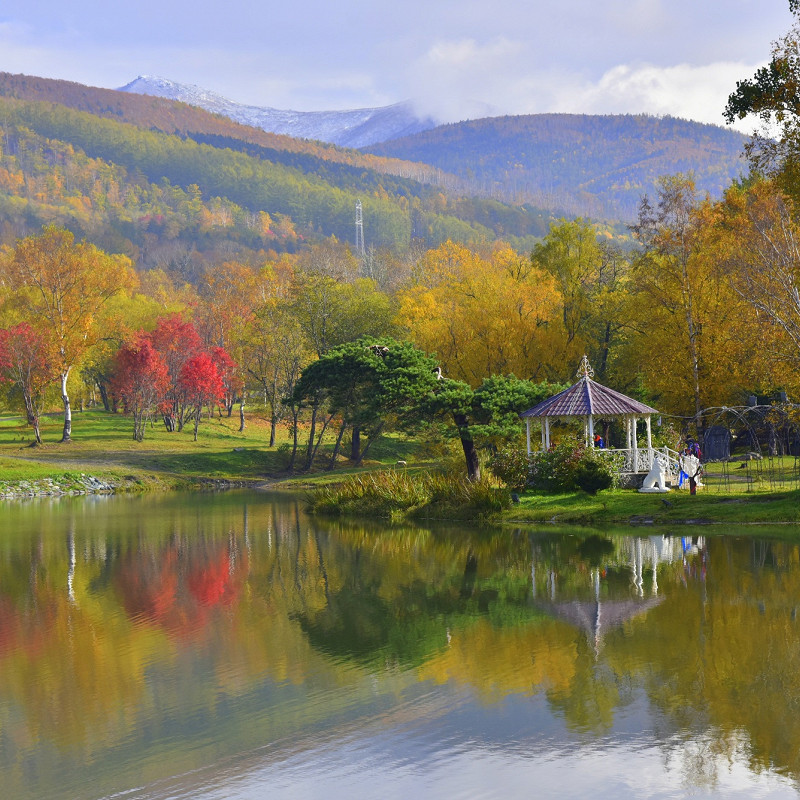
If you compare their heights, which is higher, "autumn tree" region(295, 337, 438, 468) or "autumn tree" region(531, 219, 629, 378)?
"autumn tree" region(531, 219, 629, 378)

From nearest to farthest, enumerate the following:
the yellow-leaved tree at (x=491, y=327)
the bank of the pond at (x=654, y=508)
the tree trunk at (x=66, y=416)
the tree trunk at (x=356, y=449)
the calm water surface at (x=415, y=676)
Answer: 1. the calm water surface at (x=415, y=676)
2. the bank of the pond at (x=654, y=508)
3. the yellow-leaved tree at (x=491, y=327)
4. the tree trunk at (x=356, y=449)
5. the tree trunk at (x=66, y=416)

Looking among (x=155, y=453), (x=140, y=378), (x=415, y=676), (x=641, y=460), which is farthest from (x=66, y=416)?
(x=415, y=676)

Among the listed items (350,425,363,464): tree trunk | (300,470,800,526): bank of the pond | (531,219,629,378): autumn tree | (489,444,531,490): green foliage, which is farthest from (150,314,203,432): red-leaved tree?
(489,444,531,490): green foliage

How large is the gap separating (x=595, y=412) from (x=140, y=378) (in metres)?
35.9

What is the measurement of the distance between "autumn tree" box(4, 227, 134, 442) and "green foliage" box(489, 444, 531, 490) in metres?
33.7

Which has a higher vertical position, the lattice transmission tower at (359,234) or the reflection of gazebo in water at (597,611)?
the lattice transmission tower at (359,234)

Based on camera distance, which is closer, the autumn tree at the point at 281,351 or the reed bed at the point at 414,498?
the reed bed at the point at 414,498

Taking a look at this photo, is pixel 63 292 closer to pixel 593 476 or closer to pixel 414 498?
pixel 414 498

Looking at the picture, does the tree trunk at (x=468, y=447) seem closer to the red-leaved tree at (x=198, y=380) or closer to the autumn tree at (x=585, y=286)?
the autumn tree at (x=585, y=286)

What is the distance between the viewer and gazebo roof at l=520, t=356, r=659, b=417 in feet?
98.5

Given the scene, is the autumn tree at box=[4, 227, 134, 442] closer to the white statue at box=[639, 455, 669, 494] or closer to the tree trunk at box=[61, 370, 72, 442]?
the tree trunk at box=[61, 370, 72, 442]

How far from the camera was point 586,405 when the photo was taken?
30.1 meters

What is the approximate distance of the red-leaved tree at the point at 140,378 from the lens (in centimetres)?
5834

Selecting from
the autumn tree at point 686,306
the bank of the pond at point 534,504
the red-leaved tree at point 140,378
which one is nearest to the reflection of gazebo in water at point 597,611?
the bank of the pond at point 534,504
